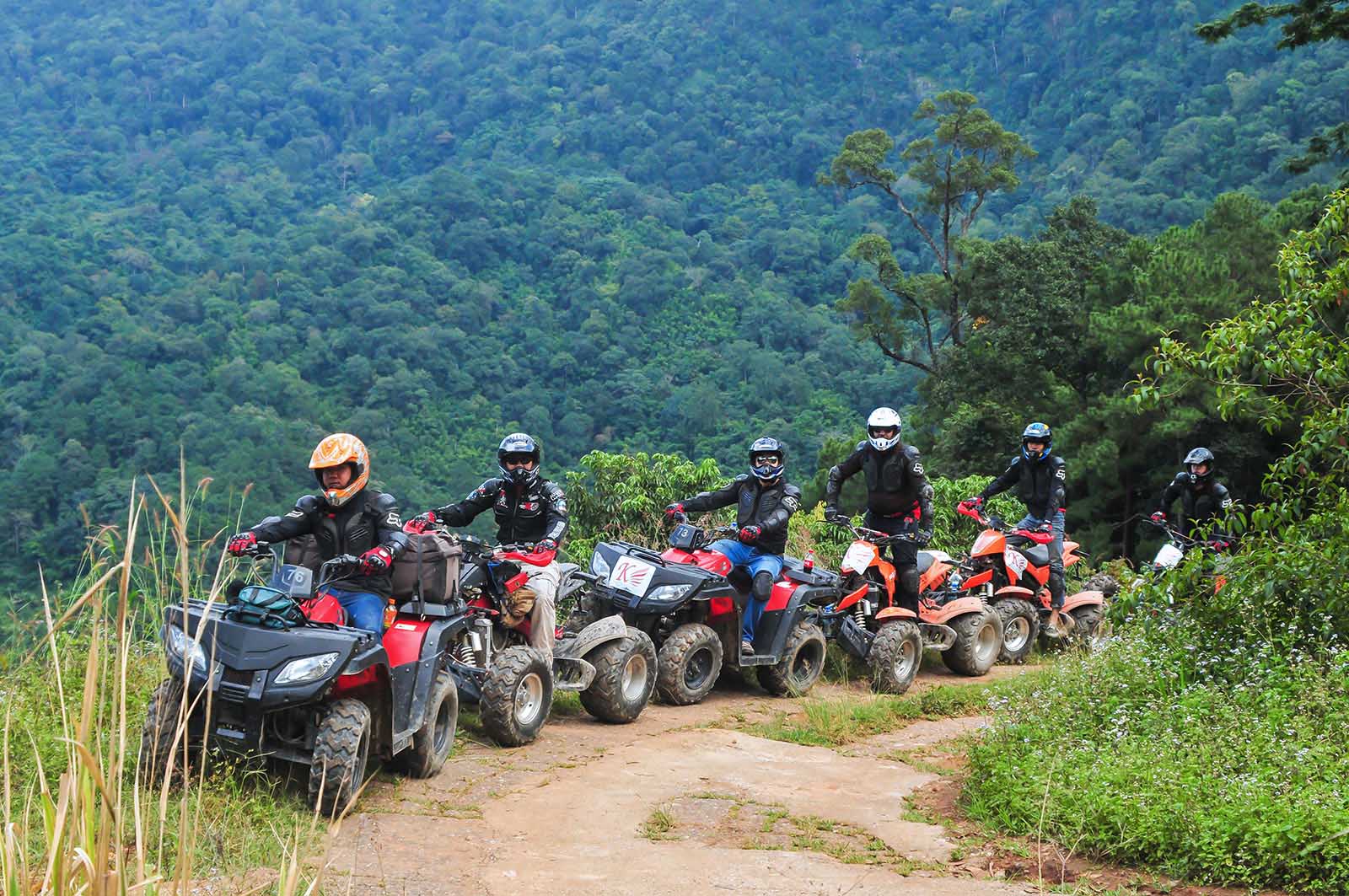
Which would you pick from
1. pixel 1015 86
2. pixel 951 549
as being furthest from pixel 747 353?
pixel 951 549

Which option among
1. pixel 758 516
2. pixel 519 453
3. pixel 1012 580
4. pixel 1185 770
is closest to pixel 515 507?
pixel 519 453

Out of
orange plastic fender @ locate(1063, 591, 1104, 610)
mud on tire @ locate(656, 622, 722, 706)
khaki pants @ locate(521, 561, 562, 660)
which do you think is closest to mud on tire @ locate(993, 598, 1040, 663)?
orange plastic fender @ locate(1063, 591, 1104, 610)

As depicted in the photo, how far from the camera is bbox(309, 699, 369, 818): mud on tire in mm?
5938

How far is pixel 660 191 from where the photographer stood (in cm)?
7519

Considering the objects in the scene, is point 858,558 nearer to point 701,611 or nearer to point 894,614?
point 894,614

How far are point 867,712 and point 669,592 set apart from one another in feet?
5.19

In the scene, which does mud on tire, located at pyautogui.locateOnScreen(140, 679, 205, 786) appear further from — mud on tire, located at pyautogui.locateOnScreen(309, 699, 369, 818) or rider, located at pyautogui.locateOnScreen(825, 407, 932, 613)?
Answer: rider, located at pyautogui.locateOnScreen(825, 407, 932, 613)

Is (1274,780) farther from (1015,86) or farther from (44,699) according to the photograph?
(1015,86)

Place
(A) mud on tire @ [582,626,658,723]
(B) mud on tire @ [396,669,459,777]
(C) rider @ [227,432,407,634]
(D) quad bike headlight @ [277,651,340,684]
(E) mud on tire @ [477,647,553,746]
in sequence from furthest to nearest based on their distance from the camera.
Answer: (A) mud on tire @ [582,626,658,723] → (E) mud on tire @ [477,647,553,746] → (C) rider @ [227,432,407,634] → (B) mud on tire @ [396,669,459,777] → (D) quad bike headlight @ [277,651,340,684]

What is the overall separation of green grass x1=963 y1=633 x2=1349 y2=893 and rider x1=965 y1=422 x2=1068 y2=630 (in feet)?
16.8

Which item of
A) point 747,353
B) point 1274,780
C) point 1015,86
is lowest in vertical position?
point 1274,780

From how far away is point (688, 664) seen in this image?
9609mm

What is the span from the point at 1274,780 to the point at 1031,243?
975 inches

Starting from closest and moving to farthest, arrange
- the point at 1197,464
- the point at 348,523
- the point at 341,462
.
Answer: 1. the point at 341,462
2. the point at 348,523
3. the point at 1197,464
